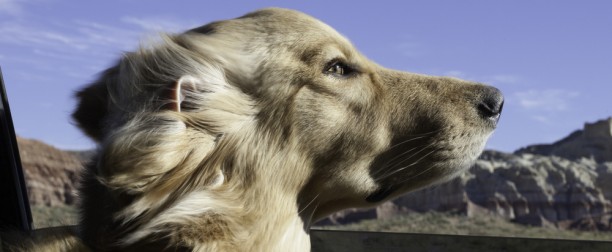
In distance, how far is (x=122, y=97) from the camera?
331 cm

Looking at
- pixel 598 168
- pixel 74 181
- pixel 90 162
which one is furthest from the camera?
pixel 598 168

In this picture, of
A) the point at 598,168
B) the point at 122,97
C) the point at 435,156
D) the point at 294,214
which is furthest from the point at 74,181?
the point at 598,168

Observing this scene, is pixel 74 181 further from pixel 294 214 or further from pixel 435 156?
pixel 435 156

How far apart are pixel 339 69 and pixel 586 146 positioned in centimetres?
8089

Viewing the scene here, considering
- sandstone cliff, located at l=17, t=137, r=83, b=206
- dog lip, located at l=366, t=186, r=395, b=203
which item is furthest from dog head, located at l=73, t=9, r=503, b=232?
sandstone cliff, located at l=17, t=137, r=83, b=206

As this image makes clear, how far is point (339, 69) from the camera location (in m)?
3.85

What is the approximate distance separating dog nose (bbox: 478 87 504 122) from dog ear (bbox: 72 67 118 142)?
1760 millimetres

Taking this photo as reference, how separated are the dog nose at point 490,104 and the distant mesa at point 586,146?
256ft

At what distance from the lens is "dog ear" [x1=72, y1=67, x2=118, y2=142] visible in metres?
3.68

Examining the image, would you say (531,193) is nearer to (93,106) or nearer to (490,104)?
(490,104)

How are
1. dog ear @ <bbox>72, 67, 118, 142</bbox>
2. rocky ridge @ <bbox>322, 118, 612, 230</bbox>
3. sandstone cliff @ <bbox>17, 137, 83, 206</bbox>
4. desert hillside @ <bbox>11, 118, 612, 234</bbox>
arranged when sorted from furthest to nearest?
rocky ridge @ <bbox>322, 118, 612, 230</bbox>, desert hillside @ <bbox>11, 118, 612, 234</bbox>, sandstone cliff @ <bbox>17, 137, 83, 206</bbox>, dog ear @ <bbox>72, 67, 118, 142</bbox>

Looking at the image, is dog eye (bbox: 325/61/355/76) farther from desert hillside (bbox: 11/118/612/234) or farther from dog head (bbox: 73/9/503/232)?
desert hillside (bbox: 11/118/612/234)

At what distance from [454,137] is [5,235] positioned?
6.83 feet

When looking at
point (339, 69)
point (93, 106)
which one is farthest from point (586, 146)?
point (93, 106)
